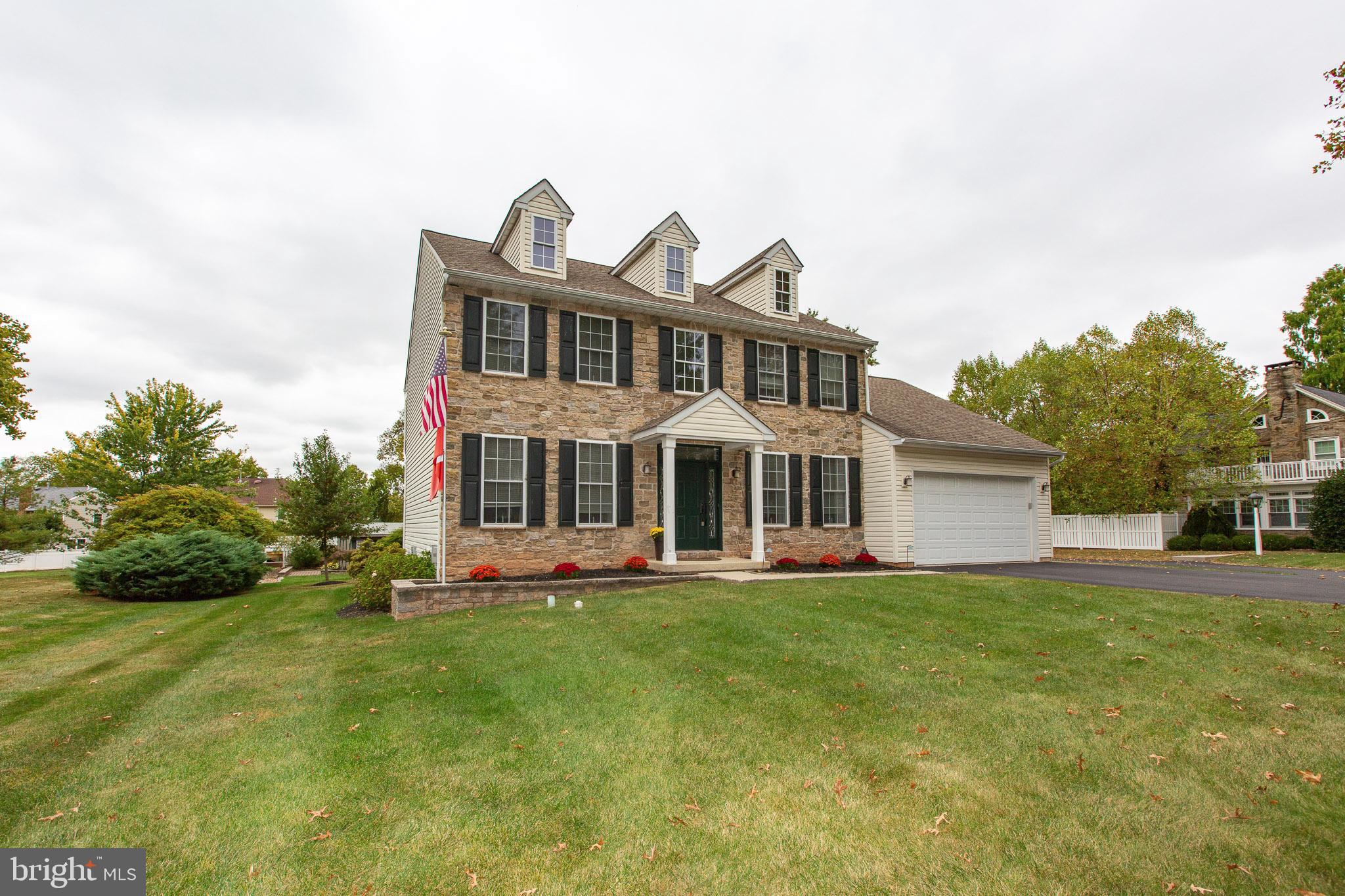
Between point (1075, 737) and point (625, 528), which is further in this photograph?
point (625, 528)

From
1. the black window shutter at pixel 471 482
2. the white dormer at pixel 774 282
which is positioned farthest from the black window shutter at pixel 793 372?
the black window shutter at pixel 471 482

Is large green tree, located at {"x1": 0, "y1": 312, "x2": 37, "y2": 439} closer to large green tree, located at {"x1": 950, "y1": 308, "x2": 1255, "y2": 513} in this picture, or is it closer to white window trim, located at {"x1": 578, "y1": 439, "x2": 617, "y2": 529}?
white window trim, located at {"x1": 578, "y1": 439, "x2": 617, "y2": 529}

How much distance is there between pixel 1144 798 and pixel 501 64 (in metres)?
12.2

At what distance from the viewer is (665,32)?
10281 mm

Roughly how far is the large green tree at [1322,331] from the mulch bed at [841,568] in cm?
3087

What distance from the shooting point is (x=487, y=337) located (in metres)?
12.4

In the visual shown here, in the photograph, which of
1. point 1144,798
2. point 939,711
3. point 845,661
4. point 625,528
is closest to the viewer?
point 1144,798

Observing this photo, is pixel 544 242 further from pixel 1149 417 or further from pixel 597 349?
pixel 1149 417

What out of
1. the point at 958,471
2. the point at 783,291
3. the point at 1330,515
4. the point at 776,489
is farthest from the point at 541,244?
the point at 1330,515

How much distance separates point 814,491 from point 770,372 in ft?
10.4

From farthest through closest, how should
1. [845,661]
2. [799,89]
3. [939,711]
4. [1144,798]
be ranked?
[799,89], [845,661], [939,711], [1144,798]

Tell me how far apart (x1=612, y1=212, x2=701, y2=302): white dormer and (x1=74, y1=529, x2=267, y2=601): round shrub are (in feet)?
40.0

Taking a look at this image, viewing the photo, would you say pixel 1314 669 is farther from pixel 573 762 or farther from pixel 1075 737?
pixel 573 762

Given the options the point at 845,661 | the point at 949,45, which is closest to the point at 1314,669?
the point at 845,661
